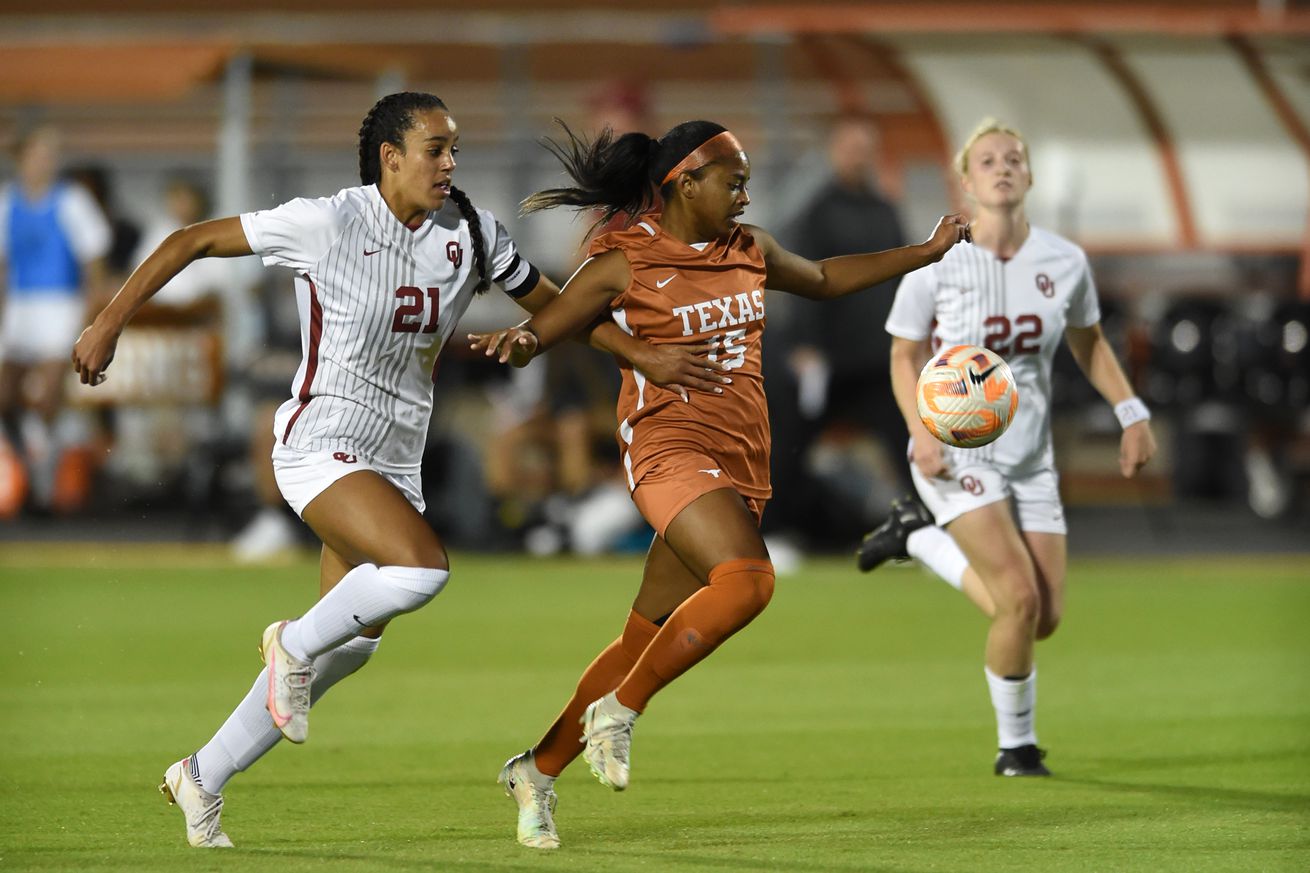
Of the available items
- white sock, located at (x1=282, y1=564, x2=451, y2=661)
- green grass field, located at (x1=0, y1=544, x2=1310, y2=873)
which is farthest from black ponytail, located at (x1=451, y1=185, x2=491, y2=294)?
green grass field, located at (x1=0, y1=544, x2=1310, y2=873)

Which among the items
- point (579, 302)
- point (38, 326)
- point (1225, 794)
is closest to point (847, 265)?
point (579, 302)

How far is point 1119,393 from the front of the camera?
7.96 meters

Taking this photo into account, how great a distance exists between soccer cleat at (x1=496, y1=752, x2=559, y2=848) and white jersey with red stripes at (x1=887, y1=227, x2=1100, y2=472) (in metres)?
2.45

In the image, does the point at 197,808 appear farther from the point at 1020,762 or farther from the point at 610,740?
the point at 1020,762

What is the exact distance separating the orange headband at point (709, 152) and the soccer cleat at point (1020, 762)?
8.63 feet

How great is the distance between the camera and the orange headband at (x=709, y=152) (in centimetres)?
644

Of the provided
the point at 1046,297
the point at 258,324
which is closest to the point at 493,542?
the point at 258,324

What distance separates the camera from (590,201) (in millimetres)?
6715

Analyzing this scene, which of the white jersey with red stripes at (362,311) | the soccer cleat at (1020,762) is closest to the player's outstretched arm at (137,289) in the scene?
the white jersey with red stripes at (362,311)

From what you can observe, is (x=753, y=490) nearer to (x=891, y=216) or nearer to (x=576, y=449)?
(x=891, y=216)

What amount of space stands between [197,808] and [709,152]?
2620mm

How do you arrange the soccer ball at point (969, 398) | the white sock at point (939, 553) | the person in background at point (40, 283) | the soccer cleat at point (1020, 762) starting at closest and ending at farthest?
the soccer ball at point (969, 398), the soccer cleat at point (1020, 762), the white sock at point (939, 553), the person in background at point (40, 283)

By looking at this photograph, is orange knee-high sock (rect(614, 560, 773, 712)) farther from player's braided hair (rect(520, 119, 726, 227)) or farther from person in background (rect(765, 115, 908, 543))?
person in background (rect(765, 115, 908, 543))

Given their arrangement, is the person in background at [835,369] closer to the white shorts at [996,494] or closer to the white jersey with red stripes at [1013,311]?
the white jersey with red stripes at [1013,311]
